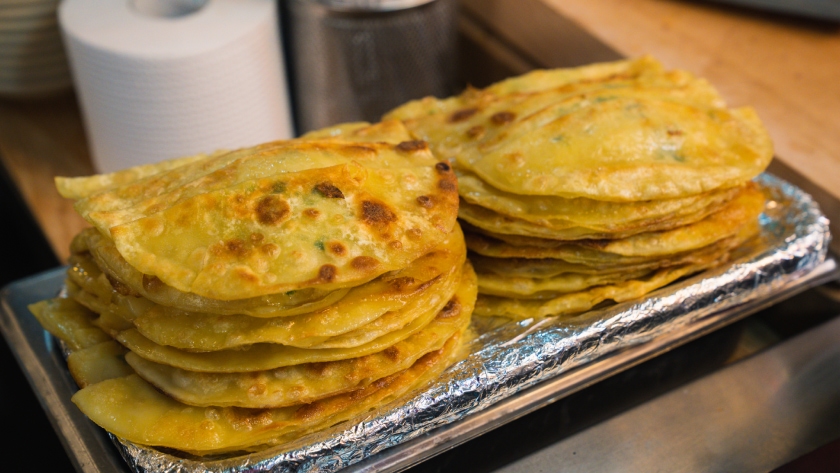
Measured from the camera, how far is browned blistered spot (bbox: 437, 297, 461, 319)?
1497 millimetres

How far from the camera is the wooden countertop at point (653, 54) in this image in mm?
2490

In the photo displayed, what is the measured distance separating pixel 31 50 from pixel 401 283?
2.10 meters

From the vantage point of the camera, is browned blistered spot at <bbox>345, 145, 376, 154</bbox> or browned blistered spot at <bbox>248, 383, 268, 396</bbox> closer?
browned blistered spot at <bbox>248, 383, 268, 396</bbox>

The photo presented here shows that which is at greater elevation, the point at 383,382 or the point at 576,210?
the point at 576,210

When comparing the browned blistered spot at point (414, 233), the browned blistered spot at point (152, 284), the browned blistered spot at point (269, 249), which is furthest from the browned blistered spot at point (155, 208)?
the browned blistered spot at point (414, 233)

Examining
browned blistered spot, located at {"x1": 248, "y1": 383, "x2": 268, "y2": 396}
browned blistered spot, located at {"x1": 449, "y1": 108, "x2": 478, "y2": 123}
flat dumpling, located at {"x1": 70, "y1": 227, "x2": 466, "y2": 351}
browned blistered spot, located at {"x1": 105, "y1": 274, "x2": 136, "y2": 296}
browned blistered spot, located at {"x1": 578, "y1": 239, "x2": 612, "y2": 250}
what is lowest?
browned blistered spot, located at {"x1": 248, "y1": 383, "x2": 268, "y2": 396}

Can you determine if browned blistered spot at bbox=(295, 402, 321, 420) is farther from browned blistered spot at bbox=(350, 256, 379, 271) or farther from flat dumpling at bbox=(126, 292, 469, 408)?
browned blistered spot at bbox=(350, 256, 379, 271)

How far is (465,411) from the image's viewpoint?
4.97ft

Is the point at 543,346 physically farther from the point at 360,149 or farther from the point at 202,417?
the point at 202,417

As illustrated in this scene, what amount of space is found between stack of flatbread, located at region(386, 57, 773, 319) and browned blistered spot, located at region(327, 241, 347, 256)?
1.23ft

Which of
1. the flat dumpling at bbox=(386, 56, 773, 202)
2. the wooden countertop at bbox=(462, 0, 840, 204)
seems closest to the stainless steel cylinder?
the wooden countertop at bbox=(462, 0, 840, 204)

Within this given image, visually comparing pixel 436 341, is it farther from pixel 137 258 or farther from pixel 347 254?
pixel 137 258

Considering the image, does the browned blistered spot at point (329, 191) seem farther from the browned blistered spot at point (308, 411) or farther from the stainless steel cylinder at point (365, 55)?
the stainless steel cylinder at point (365, 55)

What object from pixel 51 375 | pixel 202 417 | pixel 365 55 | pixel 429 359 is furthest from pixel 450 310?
pixel 365 55
